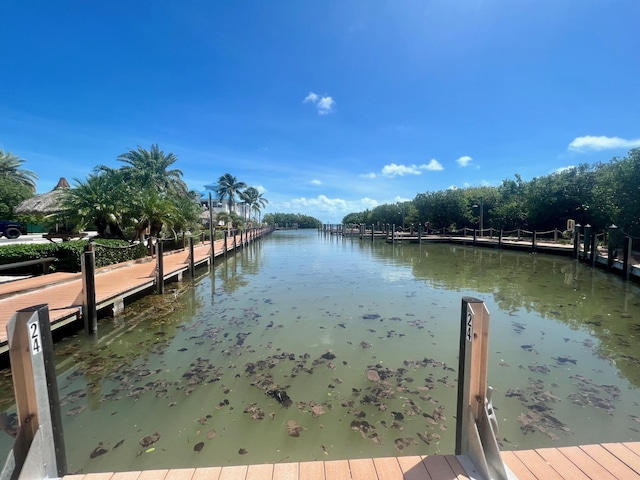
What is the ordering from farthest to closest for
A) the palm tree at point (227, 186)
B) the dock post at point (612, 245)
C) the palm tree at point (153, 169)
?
1. the palm tree at point (227, 186)
2. the palm tree at point (153, 169)
3. the dock post at point (612, 245)

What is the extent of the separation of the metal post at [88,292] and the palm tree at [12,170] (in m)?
33.7

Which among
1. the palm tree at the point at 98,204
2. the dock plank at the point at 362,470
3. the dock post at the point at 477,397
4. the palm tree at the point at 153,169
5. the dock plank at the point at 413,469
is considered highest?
the palm tree at the point at 153,169

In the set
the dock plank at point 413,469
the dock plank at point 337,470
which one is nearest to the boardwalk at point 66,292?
the dock plank at point 337,470

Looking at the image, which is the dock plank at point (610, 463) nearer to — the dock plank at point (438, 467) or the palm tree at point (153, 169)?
the dock plank at point (438, 467)

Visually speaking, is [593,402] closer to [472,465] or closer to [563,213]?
[472,465]

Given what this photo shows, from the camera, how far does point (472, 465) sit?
6.60ft

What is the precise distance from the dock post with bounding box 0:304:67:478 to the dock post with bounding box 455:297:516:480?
245 centimetres

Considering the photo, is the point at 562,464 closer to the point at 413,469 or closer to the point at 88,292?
A: the point at 413,469

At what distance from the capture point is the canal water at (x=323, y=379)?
3033mm

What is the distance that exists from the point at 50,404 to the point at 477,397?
2587 millimetres

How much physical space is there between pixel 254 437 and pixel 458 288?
342 inches

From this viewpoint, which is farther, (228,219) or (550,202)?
(228,219)

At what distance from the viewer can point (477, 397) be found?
2.04 meters

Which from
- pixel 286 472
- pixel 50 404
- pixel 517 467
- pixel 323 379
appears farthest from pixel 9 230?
pixel 517 467
